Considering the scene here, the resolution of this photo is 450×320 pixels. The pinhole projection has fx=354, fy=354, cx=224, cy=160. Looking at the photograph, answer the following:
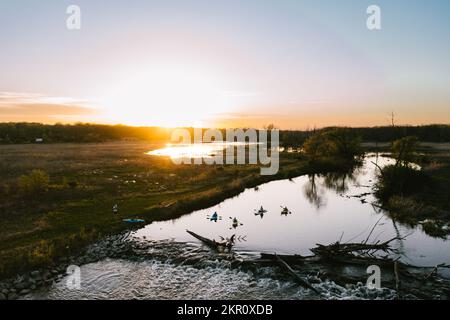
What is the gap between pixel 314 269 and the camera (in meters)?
21.9

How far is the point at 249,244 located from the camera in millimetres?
27219

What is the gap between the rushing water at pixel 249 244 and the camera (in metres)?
19.4

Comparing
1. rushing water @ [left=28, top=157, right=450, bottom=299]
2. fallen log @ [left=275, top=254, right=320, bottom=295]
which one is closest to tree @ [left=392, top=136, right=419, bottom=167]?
rushing water @ [left=28, top=157, right=450, bottom=299]

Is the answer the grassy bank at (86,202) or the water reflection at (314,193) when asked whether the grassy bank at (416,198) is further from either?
the grassy bank at (86,202)

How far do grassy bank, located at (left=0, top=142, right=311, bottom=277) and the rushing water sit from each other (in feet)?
7.86

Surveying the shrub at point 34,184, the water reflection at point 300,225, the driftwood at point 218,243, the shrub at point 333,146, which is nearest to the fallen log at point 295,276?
the water reflection at point 300,225

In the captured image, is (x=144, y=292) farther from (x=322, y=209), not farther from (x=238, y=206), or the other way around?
(x=322, y=209)

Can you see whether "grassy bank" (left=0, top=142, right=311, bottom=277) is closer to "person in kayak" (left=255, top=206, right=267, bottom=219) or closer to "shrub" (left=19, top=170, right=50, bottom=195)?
"shrub" (left=19, top=170, right=50, bottom=195)

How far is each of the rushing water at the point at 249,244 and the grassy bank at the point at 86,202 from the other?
2.40 m
